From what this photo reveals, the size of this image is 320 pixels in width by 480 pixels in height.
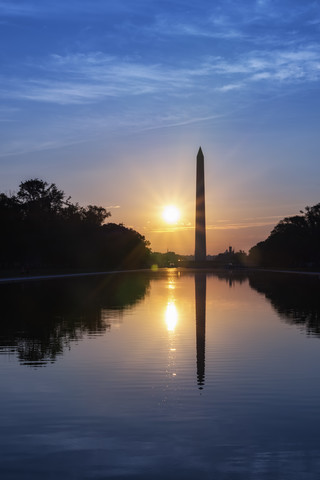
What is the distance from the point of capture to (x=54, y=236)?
323 ft

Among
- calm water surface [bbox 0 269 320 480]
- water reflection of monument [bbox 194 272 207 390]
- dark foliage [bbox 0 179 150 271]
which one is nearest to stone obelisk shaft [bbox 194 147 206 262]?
dark foliage [bbox 0 179 150 271]

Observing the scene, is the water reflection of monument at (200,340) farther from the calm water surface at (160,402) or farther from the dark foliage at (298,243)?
the dark foliage at (298,243)

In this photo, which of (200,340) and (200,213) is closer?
(200,340)

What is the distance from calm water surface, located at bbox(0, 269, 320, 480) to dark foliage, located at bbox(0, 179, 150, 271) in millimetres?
61450

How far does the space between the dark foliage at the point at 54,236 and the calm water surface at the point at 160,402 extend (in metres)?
61.4

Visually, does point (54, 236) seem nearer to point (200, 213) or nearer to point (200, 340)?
point (200, 213)

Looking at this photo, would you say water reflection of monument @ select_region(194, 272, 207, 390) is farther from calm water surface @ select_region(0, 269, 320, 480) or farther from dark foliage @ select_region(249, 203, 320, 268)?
dark foliage @ select_region(249, 203, 320, 268)

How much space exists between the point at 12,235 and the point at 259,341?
67366 mm

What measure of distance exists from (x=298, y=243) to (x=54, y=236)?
4527cm

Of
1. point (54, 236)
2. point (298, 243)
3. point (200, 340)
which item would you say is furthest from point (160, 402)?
point (298, 243)

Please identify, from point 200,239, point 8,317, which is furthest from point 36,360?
point 200,239

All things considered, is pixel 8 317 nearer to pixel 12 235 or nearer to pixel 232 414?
pixel 232 414

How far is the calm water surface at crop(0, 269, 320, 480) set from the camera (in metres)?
7.32

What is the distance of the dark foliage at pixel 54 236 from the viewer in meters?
86.3
